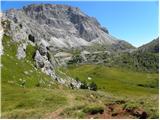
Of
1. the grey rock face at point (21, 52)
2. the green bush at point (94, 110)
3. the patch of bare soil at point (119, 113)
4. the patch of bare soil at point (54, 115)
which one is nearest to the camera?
the patch of bare soil at point (119, 113)

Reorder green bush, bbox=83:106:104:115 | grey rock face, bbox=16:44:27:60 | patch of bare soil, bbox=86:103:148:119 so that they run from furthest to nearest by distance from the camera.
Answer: grey rock face, bbox=16:44:27:60, green bush, bbox=83:106:104:115, patch of bare soil, bbox=86:103:148:119

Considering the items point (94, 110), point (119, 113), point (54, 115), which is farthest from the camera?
point (54, 115)

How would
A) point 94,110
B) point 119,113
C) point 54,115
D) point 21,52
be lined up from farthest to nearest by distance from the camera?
point 21,52 < point 54,115 < point 94,110 < point 119,113

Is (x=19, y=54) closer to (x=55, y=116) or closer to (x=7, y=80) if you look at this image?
(x=7, y=80)

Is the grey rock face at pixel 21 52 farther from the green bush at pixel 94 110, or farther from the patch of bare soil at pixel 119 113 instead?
the patch of bare soil at pixel 119 113

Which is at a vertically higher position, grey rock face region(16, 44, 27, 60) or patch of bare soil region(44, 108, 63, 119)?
grey rock face region(16, 44, 27, 60)

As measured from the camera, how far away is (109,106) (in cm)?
3475

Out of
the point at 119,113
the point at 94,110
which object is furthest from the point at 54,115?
the point at 119,113

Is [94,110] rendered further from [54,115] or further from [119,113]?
[54,115]

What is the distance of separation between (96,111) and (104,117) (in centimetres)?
110

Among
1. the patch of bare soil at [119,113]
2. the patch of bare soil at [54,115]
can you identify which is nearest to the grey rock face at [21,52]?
the patch of bare soil at [54,115]

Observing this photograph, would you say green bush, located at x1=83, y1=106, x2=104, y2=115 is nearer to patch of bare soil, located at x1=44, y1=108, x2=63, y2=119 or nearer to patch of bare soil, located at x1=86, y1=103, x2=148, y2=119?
patch of bare soil, located at x1=86, y1=103, x2=148, y2=119

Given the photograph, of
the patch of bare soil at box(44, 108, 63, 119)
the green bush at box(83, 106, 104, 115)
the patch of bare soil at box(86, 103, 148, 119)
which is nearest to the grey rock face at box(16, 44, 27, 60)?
the patch of bare soil at box(44, 108, 63, 119)

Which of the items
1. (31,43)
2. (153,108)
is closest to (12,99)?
(153,108)
